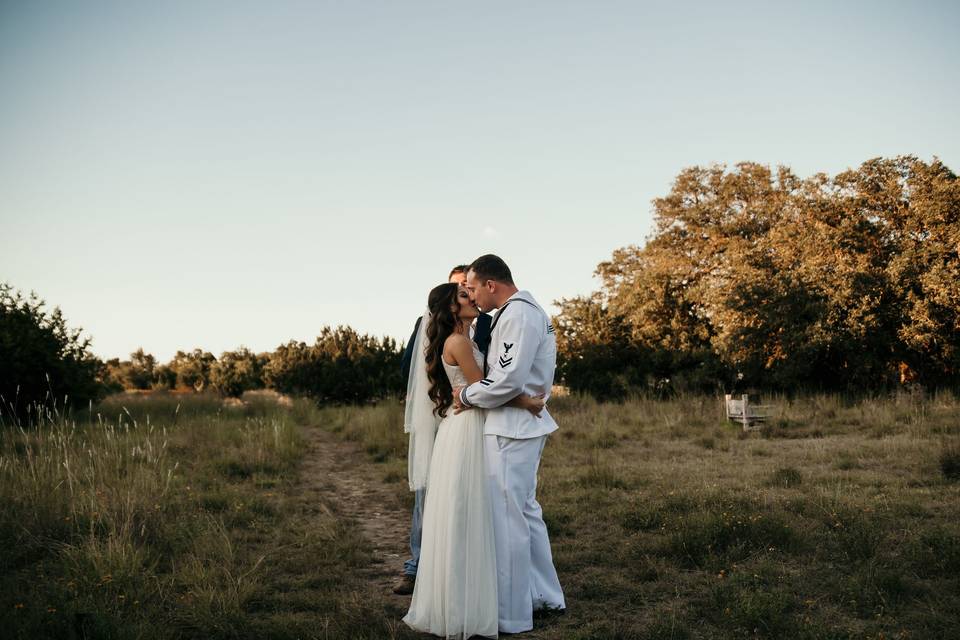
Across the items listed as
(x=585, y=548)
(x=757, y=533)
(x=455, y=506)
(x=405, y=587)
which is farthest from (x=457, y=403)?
(x=757, y=533)

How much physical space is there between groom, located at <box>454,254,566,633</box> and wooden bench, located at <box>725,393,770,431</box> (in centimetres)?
1028

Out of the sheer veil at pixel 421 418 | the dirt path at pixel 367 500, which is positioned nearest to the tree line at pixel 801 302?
the dirt path at pixel 367 500

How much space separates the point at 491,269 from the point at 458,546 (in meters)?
1.84

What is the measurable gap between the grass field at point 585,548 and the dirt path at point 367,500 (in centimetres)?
21

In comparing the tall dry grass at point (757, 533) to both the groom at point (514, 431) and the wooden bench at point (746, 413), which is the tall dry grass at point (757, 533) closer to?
the groom at point (514, 431)

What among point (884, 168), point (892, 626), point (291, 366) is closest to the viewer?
point (892, 626)

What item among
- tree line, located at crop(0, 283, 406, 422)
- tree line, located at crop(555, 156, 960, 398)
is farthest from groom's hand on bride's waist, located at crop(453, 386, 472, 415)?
tree line, located at crop(555, 156, 960, 398)

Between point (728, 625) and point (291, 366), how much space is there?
2274 cm

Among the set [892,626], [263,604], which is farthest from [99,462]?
[892,626]

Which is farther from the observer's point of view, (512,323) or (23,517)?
(23,517)

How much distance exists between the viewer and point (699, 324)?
23.1 m

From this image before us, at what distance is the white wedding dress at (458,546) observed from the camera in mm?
4137

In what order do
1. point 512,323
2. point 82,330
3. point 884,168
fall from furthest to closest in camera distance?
point 884,168 → point 82,330 → point 512,323

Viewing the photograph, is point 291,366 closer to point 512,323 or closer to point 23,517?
point 23,517
